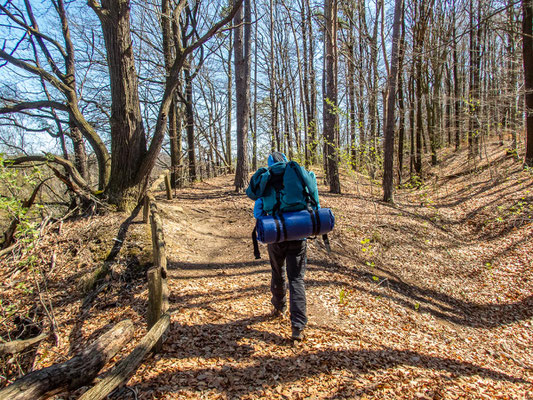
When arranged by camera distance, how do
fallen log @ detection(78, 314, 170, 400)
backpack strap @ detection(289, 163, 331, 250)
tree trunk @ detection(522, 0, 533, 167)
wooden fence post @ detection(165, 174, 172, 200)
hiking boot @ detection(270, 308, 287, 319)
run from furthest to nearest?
tree trunk @ detection(522, 0, 533, 167) → wooden fence post @ detection(165, 174, 172, 200) → hiking boot @ detection(270, 308, 287, 319) → backpack strap @ detection(289, 163, 331, 250) → fallen log @ detection(78, 314, 170, 400)

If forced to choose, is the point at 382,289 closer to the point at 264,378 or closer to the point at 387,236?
the point at 387,236

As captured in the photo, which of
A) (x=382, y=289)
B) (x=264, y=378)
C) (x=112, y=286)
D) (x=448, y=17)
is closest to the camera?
(x=264, y=378)

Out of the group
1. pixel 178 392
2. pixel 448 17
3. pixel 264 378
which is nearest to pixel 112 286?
pixel 178 392

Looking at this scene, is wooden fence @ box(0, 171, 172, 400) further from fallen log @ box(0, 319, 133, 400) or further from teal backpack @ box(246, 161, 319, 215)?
teal backpack @ box(246, 161, 319, 215)

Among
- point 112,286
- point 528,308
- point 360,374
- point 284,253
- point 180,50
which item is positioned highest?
point 180,50

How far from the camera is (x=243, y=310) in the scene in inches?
173

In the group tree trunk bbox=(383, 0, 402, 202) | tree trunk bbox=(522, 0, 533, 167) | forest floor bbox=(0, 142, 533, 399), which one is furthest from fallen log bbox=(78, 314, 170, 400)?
tree trunk bbox=(522, 0, 533, 167)

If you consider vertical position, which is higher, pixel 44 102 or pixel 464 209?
pixel 44 102

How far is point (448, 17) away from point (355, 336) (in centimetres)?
2211

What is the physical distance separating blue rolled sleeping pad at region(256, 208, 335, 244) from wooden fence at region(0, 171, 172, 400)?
130cm

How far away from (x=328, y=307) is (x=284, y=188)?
247cm

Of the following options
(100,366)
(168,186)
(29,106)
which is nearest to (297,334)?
(100,366)

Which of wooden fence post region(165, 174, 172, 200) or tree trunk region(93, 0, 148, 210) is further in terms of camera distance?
wooden fence post region(165, 174, 172, 200)

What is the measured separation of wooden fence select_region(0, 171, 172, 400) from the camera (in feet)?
6.79
